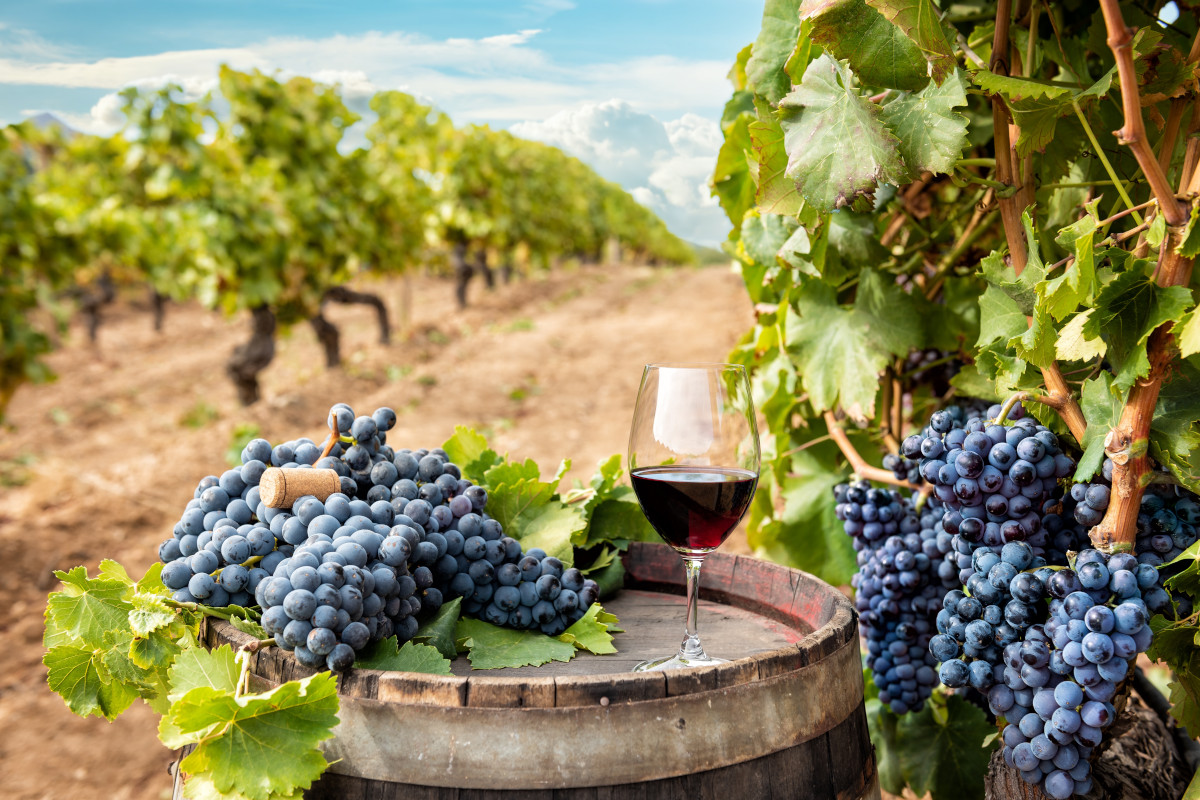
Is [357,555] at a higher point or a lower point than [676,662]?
higher

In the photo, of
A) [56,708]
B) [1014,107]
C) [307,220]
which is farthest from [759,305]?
[307,220]

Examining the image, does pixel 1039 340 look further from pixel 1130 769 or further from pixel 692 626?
pixel 1130 769

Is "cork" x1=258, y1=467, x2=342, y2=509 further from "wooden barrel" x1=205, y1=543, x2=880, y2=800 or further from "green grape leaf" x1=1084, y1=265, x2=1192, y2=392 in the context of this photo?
"green grape leaf" x1=1084, y1=265, x2=1192, y2=392

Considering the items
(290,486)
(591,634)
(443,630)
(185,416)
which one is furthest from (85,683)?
(185,416)

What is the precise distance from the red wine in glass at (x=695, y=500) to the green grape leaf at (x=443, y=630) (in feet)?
1.20

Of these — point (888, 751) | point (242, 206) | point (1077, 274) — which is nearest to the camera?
point (1077, 274)

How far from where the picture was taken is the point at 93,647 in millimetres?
1331

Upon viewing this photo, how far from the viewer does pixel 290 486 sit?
1.42 m

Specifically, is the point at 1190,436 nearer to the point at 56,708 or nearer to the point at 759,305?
the point at 759,305

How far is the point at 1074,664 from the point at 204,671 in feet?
3.85

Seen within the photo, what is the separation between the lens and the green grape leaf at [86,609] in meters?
1.32

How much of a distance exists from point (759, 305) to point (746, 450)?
42.8 inches

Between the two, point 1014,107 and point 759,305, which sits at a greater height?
point 1014,107

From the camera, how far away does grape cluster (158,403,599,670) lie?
1212 millimetres
